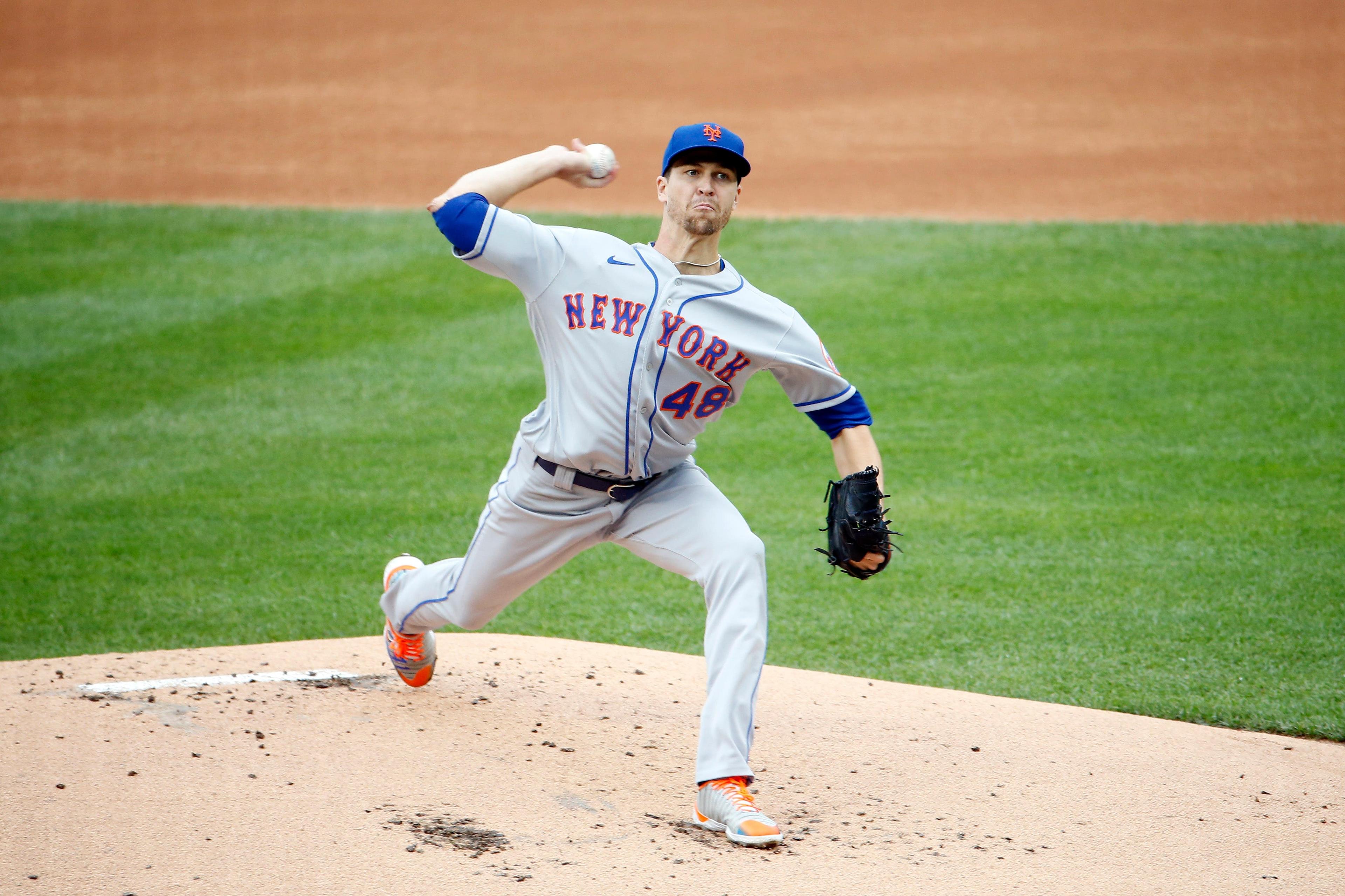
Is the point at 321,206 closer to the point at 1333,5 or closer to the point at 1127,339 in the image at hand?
the point at 1127,339

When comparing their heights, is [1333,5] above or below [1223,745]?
above

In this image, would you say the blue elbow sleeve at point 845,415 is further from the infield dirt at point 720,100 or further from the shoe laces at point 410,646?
the infield dirt at point 720,100

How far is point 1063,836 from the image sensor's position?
3.46 metres

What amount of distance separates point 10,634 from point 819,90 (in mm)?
14073

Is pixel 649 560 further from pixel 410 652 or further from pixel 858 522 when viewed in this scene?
pixel 410 652

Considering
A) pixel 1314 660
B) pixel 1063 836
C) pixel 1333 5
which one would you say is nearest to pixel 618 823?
pixel 1063 836

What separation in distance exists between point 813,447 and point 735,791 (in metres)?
5.23

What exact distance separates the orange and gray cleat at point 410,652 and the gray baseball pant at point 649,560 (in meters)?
0.04

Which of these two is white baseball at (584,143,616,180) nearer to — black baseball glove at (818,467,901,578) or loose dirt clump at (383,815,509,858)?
black baseball glove at (818,467,901,578)

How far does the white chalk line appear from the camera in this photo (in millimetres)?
4402

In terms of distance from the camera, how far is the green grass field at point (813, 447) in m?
5.79

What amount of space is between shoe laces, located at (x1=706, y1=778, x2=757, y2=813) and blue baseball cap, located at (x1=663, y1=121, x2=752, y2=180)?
1694 millimetres

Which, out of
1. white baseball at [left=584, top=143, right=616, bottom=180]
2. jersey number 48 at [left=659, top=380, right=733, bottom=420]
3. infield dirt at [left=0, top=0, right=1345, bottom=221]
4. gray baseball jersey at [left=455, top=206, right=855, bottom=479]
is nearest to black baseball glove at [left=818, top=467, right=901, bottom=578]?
gray baseball jersey at [left=455, top=206, right=855, bottom=479]

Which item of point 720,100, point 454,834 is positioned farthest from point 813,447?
point 720,100
